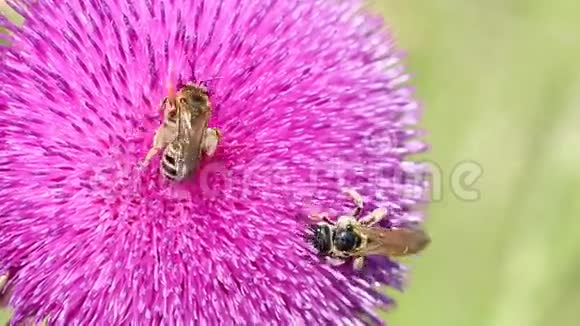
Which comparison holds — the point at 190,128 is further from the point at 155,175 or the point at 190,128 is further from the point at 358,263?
the point at 358,263

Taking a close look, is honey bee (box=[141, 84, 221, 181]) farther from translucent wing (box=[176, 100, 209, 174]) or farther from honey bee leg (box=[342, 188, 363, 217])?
honey bee leg (box=[342, 188, 363, 217])

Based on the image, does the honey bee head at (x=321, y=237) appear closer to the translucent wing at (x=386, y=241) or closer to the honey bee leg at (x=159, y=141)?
the translucent wing at (x=386, y=241)

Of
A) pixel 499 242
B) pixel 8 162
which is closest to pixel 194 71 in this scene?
pixel 8 162

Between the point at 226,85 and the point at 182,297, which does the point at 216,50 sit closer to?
the point at 226,85

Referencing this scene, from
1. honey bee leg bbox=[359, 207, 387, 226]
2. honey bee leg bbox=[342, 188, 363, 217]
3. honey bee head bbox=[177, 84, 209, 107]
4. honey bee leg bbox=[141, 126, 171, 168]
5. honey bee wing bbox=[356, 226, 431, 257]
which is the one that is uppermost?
honey bee head bbox=[177, 84, 209, 107]

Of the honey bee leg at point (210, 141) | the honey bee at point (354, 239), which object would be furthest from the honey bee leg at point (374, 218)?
the honey bee leg at point (210, 141)

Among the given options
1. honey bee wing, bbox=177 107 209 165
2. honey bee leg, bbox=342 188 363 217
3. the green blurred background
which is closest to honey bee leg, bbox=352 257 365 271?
honey bee leg, bbox=342 188 363 217

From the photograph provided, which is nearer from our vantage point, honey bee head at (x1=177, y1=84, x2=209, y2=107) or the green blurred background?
honey bee head at (x1=177, y1=84, x2=209, y2=107)
